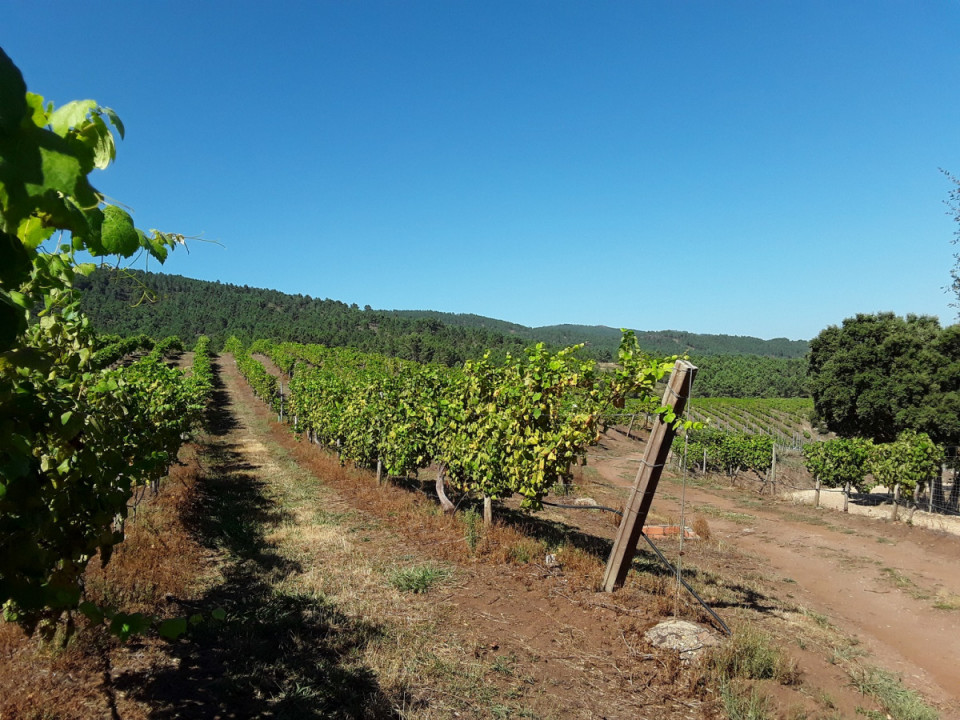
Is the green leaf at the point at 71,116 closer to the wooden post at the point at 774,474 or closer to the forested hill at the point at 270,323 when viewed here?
the wooden post at the point at 774,474

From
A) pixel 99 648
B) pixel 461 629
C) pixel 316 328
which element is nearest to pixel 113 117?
pixel 99 648

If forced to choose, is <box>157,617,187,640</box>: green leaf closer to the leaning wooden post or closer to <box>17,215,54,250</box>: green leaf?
<box>17,215,54,250</box>: green leaf

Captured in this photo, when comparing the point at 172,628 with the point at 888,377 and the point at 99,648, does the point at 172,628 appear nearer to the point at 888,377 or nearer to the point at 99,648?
the point at 99,648

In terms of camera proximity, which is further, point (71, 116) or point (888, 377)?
point (888, 377)

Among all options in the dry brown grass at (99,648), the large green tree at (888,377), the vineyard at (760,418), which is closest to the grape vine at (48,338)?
the dry brown grass at (99,648)

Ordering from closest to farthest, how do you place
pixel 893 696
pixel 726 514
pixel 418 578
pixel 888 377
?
1. pixel 893 696
2. pixel 418 578
3. pixel 726 514
4. pixel 888 377

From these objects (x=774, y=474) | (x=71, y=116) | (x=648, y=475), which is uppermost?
(x=71, y=116)

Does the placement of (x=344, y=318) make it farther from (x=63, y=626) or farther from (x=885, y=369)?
(x=63, y=626)

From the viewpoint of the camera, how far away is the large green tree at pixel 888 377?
64.3ft

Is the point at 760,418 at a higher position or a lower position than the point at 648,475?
lower

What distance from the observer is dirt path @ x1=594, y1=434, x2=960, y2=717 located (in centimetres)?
675

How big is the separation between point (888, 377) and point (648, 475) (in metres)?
22.9

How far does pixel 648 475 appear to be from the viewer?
578 cm

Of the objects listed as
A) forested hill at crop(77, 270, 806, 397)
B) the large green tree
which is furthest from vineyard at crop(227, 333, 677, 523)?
forested hill at crop(77, 270, 806, 397)
